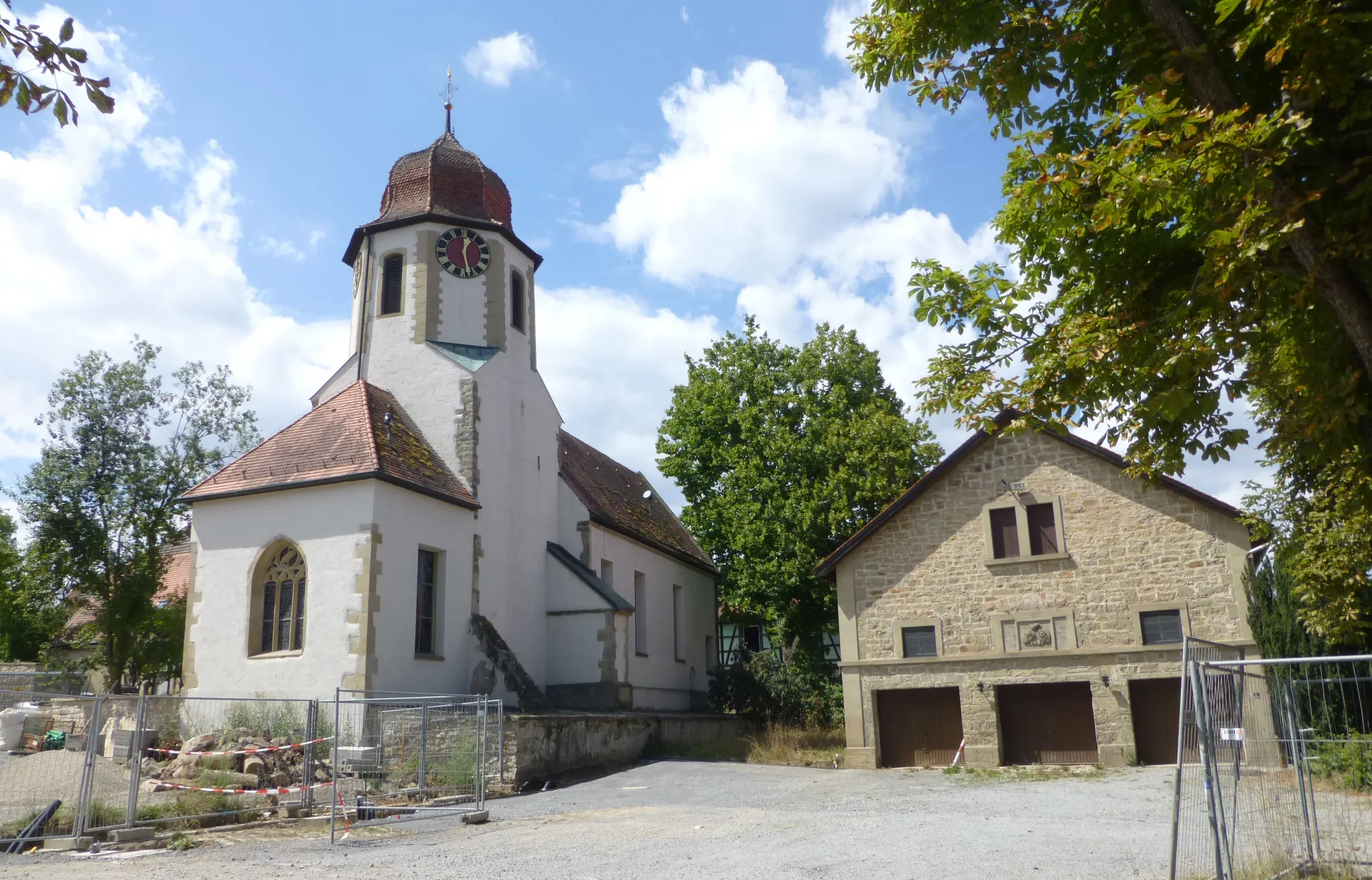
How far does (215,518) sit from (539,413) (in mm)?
7629

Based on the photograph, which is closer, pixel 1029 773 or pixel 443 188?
pixel 1029 773

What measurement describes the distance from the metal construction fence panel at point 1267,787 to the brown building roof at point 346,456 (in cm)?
1495

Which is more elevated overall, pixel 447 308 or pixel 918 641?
pixel 447 308

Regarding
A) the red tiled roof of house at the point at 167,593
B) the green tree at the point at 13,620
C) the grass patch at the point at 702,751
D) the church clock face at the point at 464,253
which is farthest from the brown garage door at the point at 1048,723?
the green tree at the point at 13,620

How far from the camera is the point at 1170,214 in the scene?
7824 millimetres

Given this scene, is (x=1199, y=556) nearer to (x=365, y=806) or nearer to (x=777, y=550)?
(x=777, y=550)

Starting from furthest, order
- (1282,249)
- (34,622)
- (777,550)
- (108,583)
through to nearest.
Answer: (34,622)
(108,583)
(777,550)
(1282,249)

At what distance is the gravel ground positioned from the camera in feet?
29.8

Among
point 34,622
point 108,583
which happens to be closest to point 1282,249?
point 108,583

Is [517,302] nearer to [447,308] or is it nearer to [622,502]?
[447,308]

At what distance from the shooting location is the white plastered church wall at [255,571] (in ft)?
61.9

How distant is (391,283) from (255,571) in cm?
768

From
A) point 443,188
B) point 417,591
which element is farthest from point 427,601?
point 443,188

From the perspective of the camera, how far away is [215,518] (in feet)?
67.2
